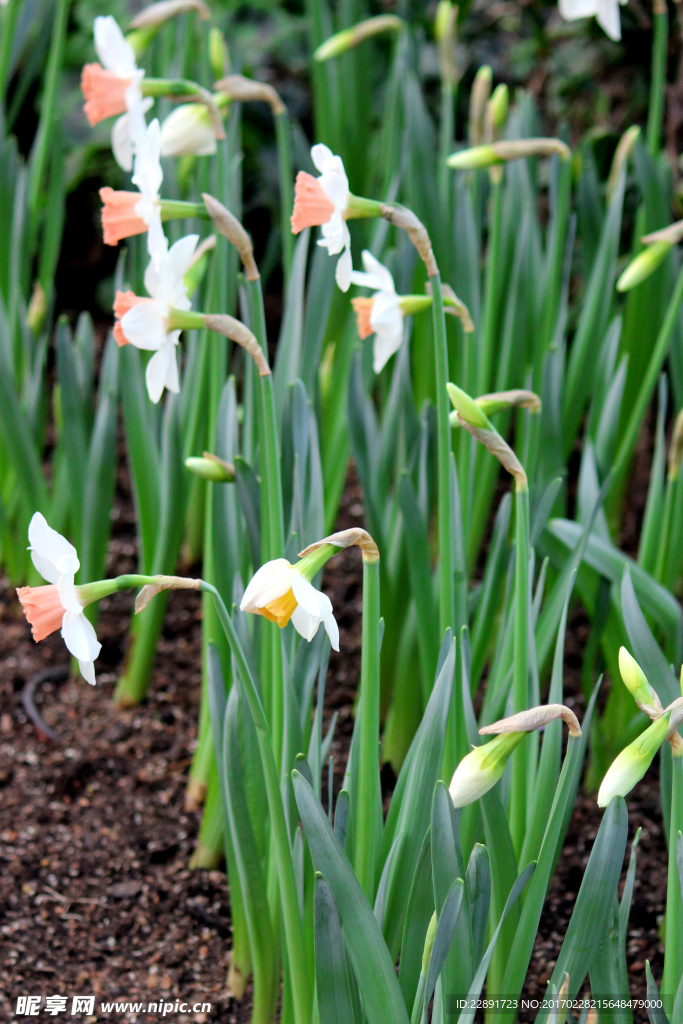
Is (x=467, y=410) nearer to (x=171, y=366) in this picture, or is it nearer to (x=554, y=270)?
(x=171, y=366)

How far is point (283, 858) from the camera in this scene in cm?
94

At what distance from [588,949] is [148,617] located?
3.35 feet


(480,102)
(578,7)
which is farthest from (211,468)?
(480,102)

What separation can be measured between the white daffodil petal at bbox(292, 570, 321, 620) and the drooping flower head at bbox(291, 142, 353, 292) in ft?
1.16

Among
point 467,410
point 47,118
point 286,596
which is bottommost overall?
point 286,596

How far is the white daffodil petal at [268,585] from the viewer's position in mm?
772

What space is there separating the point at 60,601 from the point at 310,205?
505 mm

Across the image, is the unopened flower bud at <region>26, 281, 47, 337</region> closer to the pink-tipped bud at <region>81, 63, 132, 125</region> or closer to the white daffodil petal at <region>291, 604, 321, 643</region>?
the pink-tipped bud at <region>81, 63, 132, 125</region>

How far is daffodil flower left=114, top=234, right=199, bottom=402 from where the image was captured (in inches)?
38.3

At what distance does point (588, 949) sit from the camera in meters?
0.89

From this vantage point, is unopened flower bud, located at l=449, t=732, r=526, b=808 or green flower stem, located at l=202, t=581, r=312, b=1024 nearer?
unopened flower bud, located at l=449, t=732, r=526, b=808

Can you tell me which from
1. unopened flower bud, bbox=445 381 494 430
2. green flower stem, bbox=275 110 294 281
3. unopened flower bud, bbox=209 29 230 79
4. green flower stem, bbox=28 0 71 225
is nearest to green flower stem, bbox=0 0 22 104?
green flower stem, bbox=28 0 71 225

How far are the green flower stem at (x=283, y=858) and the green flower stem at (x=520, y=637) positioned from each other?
0.85 ft

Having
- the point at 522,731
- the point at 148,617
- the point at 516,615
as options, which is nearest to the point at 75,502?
the point at 148,617
